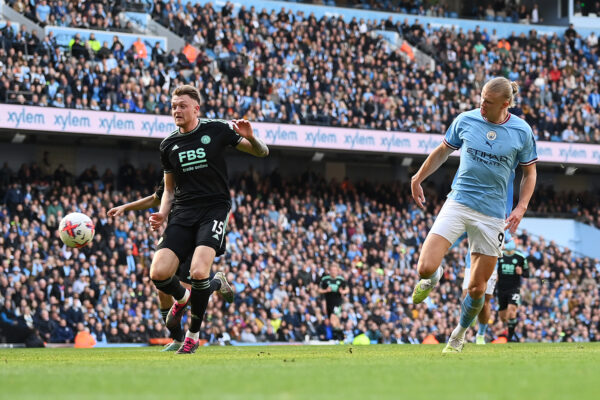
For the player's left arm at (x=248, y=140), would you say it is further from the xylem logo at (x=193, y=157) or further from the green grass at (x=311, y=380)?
the green grass at (x=311, y=380)

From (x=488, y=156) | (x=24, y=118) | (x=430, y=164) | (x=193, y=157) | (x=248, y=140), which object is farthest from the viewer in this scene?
(x=24, y=118)

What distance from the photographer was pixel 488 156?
9867 millimetres

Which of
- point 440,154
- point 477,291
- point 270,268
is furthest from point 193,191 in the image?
point 270,268

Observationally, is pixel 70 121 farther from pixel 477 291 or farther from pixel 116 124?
pixel 477 291

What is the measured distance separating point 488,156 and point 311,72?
2342 cm

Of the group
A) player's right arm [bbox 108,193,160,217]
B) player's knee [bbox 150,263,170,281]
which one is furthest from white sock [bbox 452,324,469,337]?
player's right arm [bbox 108,193,160,217]

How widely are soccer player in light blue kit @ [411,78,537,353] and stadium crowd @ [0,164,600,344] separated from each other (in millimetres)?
14047

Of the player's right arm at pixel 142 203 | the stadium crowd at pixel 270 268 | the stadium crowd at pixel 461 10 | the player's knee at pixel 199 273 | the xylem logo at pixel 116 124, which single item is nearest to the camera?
the player's knee at pixel 199 273

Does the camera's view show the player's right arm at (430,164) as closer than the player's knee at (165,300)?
Yes

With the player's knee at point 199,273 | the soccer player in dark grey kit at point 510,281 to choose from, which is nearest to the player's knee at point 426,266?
the player's knee at point 199,273

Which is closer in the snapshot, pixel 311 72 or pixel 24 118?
pixel 24 118

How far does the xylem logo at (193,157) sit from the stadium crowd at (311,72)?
58.3ft

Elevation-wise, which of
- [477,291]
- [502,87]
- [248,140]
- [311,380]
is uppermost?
[502,87]

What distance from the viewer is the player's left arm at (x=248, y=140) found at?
981 centimetres
